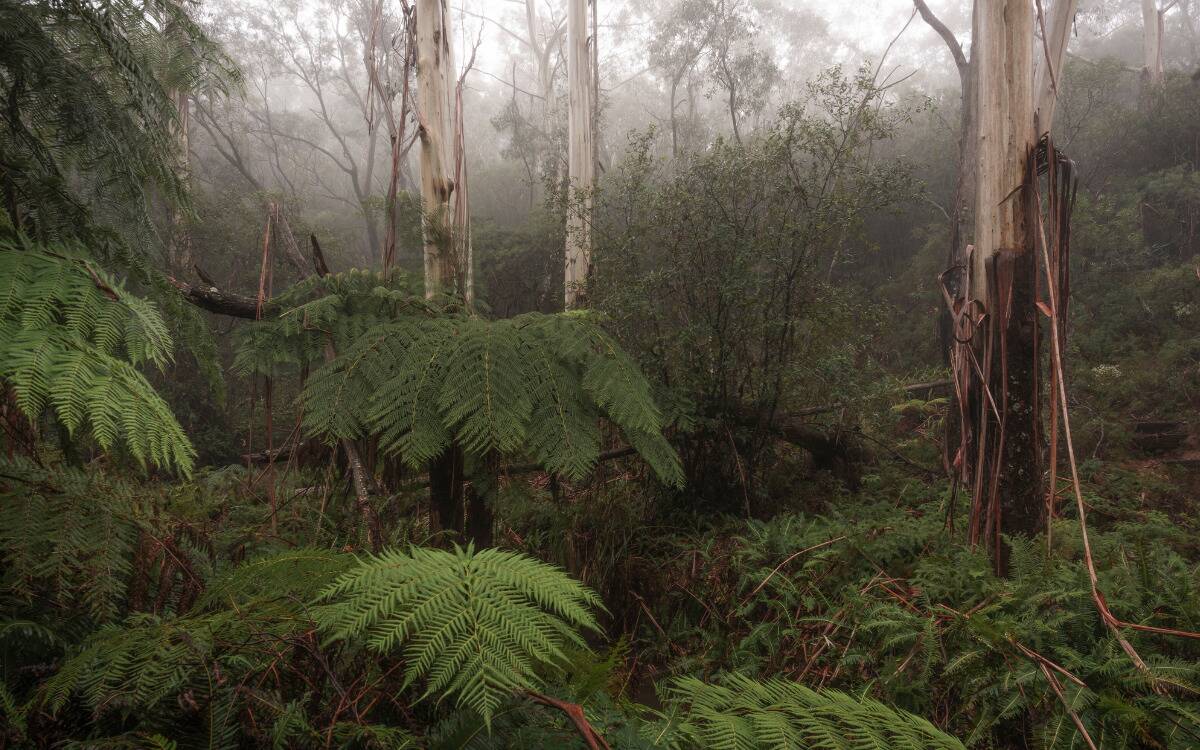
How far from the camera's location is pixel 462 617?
0.87 metres

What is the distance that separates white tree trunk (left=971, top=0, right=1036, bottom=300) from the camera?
2.52 meters

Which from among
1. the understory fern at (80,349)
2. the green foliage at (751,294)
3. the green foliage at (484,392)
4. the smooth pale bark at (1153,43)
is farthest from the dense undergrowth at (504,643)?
the smooth pale bark at (1153,43)

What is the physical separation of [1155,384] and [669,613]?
6852 millimetres

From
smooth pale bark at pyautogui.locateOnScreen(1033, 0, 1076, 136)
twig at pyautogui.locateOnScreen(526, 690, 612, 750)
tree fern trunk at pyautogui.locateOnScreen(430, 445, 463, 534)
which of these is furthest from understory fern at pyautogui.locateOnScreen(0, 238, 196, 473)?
smooth pale bark at pyautogui.locateOnScreen(1033, 0, 1076, 136)

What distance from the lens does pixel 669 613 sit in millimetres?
3238

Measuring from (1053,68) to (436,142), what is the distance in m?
3.34

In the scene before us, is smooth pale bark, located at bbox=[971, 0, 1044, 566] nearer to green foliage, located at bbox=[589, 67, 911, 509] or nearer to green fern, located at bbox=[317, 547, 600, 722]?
green foliage, located at bbox=[589, 67, 911, 509]

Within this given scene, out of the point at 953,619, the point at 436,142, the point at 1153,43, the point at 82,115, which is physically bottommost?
the point at 953,619

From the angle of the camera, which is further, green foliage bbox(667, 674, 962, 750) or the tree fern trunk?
the tree fern trunk

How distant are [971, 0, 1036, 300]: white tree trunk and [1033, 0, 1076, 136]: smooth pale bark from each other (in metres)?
0.12

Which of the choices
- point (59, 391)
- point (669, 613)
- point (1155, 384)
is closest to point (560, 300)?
point (669, 613)

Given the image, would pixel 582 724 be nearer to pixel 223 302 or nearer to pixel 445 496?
pixel 445 496

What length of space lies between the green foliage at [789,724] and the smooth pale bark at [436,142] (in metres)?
2.62

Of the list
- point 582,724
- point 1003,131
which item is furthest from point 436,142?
point 582,724
